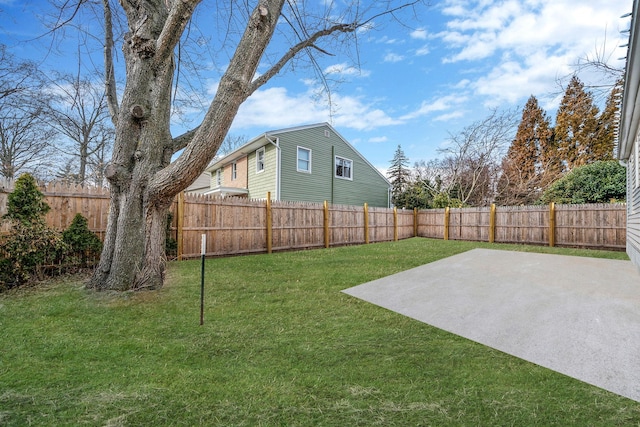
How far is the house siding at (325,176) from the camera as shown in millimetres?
13375

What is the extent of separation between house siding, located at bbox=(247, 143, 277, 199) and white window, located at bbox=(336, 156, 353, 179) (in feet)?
12.1

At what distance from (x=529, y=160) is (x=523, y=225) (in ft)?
45.8

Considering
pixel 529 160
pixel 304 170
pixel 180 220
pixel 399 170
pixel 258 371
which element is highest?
pixel 529 160

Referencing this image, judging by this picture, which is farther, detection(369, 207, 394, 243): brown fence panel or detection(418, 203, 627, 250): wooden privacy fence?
detection(369, 207, 394, 243): brown fence panel

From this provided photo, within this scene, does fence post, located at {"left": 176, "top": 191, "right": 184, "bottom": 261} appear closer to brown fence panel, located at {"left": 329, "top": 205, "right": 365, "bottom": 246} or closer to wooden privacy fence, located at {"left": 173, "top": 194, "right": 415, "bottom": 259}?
wooden privacy fence, located at {"left": 173, "top": 194, "right": 415, "bottom": 259}

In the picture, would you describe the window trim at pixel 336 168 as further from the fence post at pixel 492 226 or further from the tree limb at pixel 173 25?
the tree limb at pixel 173 25

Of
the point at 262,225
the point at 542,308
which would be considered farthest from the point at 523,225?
the point at 262,225

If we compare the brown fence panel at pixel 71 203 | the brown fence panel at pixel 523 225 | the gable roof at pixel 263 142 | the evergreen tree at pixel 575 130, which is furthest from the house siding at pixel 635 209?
the evergreen tree at pixel 575 130

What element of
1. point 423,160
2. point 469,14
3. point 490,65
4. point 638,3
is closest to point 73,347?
point 638,3

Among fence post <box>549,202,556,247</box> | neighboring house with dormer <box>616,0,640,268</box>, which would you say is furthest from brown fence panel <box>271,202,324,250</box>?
fence post <box>549,202,556,247</box>

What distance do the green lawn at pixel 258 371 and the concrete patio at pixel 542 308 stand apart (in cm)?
29

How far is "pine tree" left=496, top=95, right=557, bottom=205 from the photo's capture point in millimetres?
18891

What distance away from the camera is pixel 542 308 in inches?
151

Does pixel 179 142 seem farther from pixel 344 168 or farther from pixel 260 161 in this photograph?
pixel 344 168
